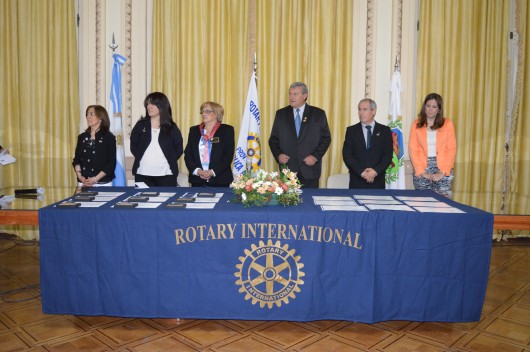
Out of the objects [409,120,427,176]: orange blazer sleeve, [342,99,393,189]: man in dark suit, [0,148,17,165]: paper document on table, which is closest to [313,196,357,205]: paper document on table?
[342,99,393,189]: man in dark suit

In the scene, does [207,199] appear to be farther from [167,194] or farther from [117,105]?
[117,105]

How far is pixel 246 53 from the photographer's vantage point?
542 centimetres

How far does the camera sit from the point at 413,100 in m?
5.57

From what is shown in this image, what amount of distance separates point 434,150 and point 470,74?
1.78 metres

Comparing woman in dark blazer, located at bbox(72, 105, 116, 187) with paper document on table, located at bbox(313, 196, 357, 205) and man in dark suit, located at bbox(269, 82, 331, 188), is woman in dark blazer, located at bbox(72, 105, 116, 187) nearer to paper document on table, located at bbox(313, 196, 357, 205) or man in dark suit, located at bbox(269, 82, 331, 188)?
man in dark suit, located at bbox(269, 82, 331, 188)

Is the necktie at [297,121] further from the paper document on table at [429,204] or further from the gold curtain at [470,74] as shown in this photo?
the gold curtain at [470,74]

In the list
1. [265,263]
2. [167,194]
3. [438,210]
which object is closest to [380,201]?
[438,210]

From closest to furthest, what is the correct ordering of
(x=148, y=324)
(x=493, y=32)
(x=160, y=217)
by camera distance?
(x=160, y=217), (x=148, y=324), (x=493, y=32)

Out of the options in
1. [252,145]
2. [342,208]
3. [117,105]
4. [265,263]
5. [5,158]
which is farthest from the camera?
[117,105]

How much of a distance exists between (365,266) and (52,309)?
1.93m

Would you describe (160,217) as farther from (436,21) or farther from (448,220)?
(436,21)

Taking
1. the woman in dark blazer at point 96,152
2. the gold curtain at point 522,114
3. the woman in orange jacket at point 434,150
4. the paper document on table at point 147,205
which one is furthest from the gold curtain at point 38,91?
the gold curtain at point 522,114

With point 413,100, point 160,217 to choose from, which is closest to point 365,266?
point 160,217

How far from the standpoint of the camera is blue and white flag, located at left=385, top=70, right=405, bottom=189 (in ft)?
16.3
